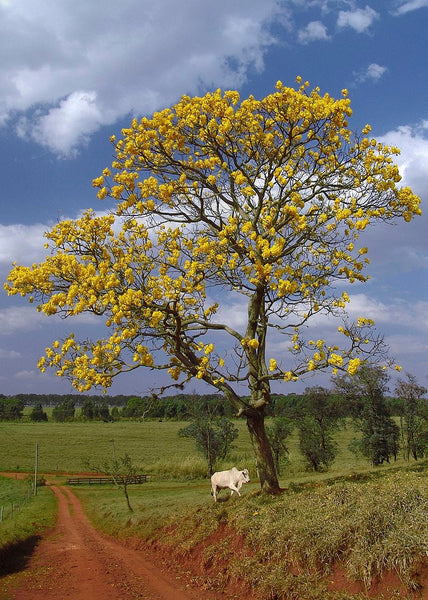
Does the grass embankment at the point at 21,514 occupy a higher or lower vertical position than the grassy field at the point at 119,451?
higher

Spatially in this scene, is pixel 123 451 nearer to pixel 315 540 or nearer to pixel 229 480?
pixel 229 480

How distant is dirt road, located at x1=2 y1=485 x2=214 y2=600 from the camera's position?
33.4 feet

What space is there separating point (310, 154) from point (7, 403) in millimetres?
150643

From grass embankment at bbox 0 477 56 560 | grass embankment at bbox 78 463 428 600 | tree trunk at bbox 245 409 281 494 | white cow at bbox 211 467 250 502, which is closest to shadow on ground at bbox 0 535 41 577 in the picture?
grass embankment at bbox 0 477 56 560

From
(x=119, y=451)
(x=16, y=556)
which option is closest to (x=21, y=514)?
(x=16, y=556)

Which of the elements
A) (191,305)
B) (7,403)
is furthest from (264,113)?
(7,403)

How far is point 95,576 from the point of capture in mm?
11711

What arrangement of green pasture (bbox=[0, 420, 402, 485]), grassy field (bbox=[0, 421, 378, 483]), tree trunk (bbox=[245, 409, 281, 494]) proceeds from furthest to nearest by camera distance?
grassy field (bbox=[0, 421, 378, 483]) < green pasture (bbox=[0, 420, 402, 485]) < tree trunk (bbox=[245, 409, 281, 494])

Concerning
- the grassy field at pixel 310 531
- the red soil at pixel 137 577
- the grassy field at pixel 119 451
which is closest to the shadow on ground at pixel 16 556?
the red soil at pixel 137 577

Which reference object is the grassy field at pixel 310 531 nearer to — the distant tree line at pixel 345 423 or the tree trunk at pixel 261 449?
the tree trunk at pixel 261 449

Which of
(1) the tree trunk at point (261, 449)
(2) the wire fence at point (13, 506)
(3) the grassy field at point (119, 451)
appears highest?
(1) the tree trunk at point (261, 449)

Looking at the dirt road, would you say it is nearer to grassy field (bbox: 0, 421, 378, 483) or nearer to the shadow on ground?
the shadow on ground

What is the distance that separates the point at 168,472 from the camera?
47719 millimetres

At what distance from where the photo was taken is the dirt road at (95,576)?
10188mm
